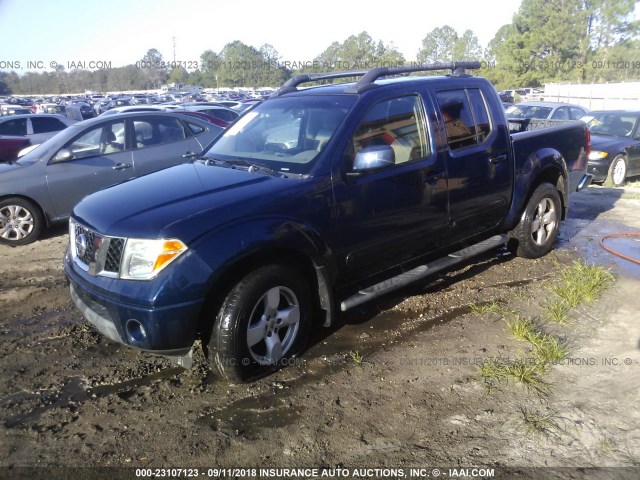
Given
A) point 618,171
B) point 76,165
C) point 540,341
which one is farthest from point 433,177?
point 618,171

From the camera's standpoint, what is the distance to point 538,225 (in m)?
6.00

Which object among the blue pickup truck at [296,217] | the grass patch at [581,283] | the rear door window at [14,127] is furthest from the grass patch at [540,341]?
the rear door window at [14,127]

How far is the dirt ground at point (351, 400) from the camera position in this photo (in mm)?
2918

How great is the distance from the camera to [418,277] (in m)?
4.54

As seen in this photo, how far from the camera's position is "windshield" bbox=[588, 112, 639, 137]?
1234cm

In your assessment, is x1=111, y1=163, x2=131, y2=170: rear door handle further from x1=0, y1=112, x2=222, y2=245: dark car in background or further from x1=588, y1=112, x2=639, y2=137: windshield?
x1=588, y1=112, x2=639, y2=137: windshield

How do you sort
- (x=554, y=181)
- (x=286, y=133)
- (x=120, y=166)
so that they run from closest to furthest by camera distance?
(x=286, y=133) → (x=554, y=181) → (x=120, y=166)

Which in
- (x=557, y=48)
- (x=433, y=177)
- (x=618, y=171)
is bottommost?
(x=618, y=171)

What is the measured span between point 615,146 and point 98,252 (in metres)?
11.4

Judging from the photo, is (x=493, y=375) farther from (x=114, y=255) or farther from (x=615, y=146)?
(x=615, y=146)

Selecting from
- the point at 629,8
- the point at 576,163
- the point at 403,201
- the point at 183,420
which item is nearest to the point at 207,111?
the point at 576,163

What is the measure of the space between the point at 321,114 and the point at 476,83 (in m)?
1.89

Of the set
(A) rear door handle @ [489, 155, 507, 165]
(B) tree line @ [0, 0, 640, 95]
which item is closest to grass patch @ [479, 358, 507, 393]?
(A) rear door handle @ [489, 155, 507, 165]

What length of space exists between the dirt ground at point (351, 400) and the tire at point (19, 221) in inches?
97.6
